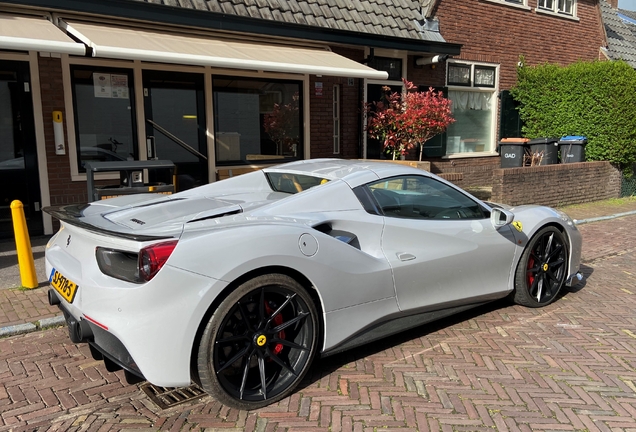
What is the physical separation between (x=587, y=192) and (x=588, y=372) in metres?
9.08

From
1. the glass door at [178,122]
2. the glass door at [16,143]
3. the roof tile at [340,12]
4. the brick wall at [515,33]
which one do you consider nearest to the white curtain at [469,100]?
the brick wall at [515,33]

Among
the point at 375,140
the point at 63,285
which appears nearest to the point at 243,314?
the point at 63,285

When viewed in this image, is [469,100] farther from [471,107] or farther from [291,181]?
[291,181]

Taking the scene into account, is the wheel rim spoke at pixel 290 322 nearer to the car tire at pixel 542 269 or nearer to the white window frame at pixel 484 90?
the car tire at pixel 542 269

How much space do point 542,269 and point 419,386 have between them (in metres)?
2.09

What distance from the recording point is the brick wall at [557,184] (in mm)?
9781

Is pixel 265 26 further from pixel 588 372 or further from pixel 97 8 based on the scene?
pixel 588 372

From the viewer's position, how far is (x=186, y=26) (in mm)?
7383

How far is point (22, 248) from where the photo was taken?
5.05 m

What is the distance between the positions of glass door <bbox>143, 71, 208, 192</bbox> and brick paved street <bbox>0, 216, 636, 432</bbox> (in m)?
4.43

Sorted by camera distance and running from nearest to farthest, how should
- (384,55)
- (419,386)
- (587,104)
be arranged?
(419,386)
(384,55)
(587,104)

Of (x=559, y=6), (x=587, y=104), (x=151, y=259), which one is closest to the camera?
(x=151, y=259)

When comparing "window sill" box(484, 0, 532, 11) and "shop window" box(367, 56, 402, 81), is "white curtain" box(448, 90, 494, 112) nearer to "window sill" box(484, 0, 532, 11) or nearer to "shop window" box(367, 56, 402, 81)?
"shop window" box(367, 56, 402, 81)

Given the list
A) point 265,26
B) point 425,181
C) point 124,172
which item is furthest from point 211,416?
point 265,26
